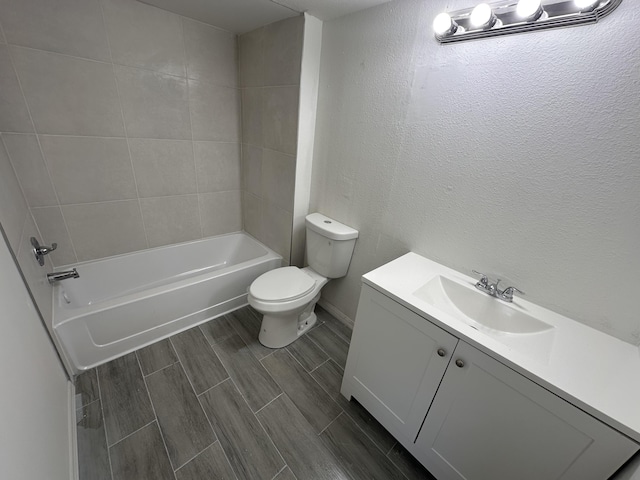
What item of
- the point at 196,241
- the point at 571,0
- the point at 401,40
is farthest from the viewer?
the point at 196,241

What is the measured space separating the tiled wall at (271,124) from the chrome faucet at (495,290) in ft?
4.21

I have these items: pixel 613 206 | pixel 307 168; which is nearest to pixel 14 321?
pixel 307 168

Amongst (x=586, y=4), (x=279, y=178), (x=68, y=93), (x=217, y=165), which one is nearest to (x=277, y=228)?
(x=279, y=178)

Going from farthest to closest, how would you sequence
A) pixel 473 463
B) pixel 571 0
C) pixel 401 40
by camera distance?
pixel 401 40 < pixel 473 463 < pixel 571 0

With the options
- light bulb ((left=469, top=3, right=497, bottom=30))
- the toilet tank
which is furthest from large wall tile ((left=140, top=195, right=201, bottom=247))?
A: light bulb ((left=469, top=3, right=497, bottom=30))

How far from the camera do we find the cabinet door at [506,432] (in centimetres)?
67

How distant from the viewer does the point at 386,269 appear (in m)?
1.21

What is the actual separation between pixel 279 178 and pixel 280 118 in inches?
16.3

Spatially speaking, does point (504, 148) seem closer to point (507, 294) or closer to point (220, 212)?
point (507, 294)

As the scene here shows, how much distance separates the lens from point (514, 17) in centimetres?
89

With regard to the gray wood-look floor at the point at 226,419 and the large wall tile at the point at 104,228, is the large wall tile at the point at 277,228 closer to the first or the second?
the gray wood-look floor at the point at 226,419

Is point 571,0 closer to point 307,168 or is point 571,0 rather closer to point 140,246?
point 307,168

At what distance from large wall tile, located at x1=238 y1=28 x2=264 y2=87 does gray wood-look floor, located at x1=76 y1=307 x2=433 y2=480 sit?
1.93m

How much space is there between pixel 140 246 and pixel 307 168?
Answer: 147 cm
